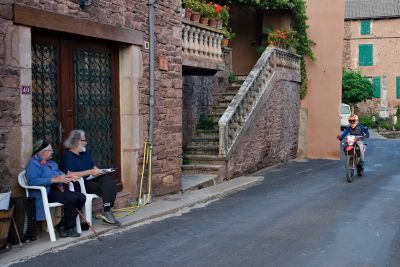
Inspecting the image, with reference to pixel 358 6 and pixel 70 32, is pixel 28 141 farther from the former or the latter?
pixel 358 6

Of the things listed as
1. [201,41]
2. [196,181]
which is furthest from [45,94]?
[201,41]

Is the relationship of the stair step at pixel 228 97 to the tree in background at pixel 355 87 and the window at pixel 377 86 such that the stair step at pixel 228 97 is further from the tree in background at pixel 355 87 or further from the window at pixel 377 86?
the window at pixel 377 86

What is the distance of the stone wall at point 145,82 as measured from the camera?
657 centimetres

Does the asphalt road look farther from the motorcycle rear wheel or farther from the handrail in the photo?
the motorcycle rear wheel

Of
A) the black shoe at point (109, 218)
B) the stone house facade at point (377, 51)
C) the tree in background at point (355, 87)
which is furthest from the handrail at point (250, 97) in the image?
the stone house facade at point (377, 51)

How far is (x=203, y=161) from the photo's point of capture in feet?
43.1

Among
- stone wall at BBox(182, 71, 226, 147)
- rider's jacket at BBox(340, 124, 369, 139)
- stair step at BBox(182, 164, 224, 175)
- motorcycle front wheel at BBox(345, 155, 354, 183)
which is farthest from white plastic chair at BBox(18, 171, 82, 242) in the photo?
rider's jacket at BBox(340, 124, 369, 139)

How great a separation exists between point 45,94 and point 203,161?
6.14 metres

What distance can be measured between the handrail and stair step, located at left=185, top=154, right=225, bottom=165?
0.48 ft

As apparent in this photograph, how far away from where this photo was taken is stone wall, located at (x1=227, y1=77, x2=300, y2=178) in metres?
14.0

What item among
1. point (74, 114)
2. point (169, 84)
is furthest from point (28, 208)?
point (169, 84)

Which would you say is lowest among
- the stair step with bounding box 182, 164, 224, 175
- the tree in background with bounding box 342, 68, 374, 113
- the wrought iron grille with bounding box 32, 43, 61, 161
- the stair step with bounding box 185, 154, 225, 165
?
the stair step with bounding box 182, 164, 224, 175

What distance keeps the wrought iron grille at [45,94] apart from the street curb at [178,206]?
134cm

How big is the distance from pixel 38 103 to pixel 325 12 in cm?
1428
